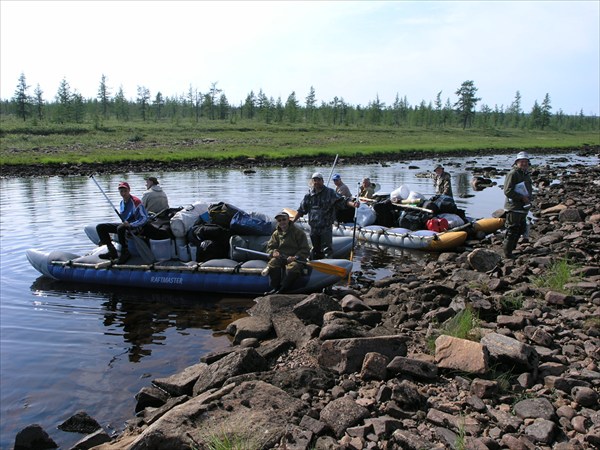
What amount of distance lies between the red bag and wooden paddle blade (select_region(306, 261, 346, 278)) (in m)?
5.87

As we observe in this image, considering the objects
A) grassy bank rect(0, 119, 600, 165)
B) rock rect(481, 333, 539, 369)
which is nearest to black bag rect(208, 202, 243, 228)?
rock rect(481, 333, 539, 369)

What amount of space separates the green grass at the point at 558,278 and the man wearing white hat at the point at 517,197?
2222 mm

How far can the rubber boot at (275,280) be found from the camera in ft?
35.6

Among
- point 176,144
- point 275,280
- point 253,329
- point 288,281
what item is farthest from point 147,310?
point 176,144

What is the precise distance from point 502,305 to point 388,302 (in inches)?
78.4

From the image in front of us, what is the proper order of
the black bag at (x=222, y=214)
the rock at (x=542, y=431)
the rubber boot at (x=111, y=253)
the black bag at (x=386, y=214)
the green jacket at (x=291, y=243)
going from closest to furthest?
the rock at (x=542, y=431) → the green jacket at (x=291, y=243) → the black bag at (x=222, y=214) → the rubber boot at (x=111, y=253) → the black bag at (x=386, y=214)

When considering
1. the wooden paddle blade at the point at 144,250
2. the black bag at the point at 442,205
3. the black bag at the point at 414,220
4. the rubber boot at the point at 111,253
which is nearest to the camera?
the wooden paddle blade at the point at 144,250

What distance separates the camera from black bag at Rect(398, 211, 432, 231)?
16.5 metres

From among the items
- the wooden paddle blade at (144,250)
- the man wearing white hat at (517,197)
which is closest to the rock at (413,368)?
the man wearing white hat at (517,197)

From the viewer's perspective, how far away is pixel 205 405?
548 centimetres

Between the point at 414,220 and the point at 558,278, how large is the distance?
8.13m

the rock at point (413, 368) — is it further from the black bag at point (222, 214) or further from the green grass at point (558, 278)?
the black bag at point (222, 214)

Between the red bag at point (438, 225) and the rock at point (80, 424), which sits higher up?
the red bag at point (438, 225)

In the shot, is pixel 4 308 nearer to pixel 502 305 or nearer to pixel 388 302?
pixel 388 302
